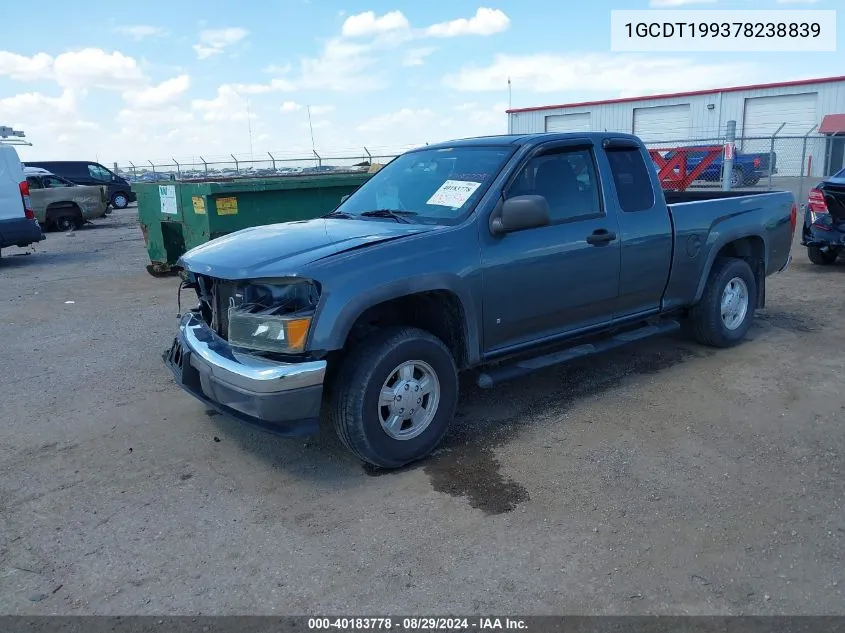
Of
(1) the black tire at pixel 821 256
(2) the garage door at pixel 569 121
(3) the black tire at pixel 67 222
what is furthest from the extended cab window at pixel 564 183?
(2) the garage door at pixel 569 121

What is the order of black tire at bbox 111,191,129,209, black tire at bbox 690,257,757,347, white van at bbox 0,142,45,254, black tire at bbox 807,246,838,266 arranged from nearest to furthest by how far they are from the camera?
black tire at bbox 690,257,757,347
black tire at bbox 807,246,838,266
white van at bbox 0,142,45,254
black tire at bbox 111,191,129,209

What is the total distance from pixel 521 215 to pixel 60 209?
18.4 meters

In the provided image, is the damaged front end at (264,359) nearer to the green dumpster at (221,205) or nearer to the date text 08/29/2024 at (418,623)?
the date text 08/29/2024 at (418,623)

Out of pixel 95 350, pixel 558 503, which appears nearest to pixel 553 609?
pixel 558 503

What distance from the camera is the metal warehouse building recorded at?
28203 mm

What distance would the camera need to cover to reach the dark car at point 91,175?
2483 centimetres

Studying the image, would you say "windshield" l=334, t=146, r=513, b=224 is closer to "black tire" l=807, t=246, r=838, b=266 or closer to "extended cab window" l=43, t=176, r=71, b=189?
"black tire" l=807, t=246, r=838, b=266

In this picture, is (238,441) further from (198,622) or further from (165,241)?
(165,241)

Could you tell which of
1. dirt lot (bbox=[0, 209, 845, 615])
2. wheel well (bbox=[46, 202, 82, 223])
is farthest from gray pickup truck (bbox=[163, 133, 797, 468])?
wheel well (bbox=[46, 202, 82, 223])

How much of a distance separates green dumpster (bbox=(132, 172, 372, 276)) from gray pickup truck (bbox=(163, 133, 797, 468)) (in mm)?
3869

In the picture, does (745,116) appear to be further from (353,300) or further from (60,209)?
(353,300)

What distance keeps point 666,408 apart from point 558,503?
5.38ft

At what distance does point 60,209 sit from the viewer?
19.1m

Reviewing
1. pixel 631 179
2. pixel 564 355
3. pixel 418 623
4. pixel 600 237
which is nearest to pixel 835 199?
pixel 631 179
